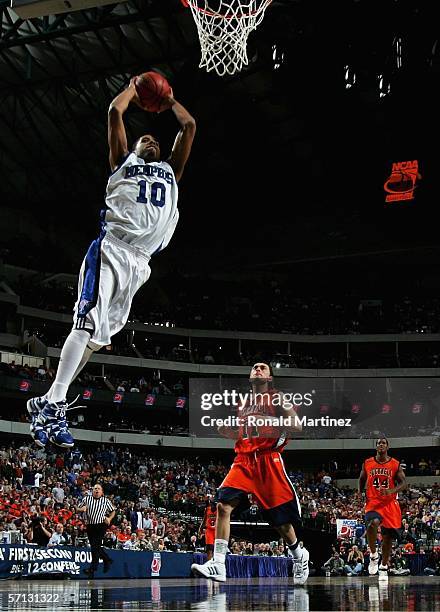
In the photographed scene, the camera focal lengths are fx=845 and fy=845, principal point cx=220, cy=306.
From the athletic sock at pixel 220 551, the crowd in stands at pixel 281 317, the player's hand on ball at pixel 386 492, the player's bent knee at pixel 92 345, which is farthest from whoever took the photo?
the crowd in stands at pixel 281 317

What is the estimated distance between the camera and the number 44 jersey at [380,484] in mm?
13617

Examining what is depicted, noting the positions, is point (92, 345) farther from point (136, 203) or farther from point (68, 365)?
point (136, 203)

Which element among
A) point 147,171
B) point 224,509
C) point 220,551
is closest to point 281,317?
point 224,509

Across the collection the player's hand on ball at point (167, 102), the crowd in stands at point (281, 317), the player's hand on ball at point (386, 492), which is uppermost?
the crowd in stands at point (281, 317)

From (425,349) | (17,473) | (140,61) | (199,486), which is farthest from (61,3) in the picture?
(425,349)

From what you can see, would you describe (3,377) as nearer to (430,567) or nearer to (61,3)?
(430,567)

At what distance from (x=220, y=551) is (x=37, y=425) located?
2908 mm

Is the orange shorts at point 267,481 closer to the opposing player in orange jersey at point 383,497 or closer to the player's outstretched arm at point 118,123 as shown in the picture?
the player's outstretched arm at point 118,123

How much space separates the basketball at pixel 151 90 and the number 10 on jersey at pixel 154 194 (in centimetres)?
61

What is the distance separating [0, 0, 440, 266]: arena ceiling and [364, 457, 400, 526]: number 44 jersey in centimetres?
1670

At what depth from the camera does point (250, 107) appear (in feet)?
125

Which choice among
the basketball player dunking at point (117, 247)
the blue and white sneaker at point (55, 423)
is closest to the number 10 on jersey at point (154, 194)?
the basketball player dunking at point (117, 247)

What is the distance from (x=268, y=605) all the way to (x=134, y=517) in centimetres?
2006

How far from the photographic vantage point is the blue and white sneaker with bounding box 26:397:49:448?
643 centimetres
